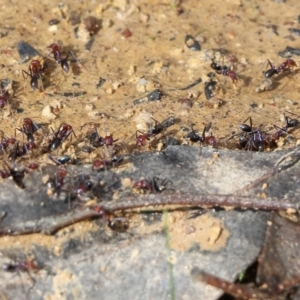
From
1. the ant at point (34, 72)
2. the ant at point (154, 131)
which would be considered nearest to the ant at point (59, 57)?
the ant at point (34, 72)

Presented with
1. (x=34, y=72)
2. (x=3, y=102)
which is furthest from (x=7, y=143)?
(x=34, y=72)

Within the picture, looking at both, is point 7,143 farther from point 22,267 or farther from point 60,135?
point 22,267

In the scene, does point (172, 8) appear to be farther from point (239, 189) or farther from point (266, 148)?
point (239, 189)

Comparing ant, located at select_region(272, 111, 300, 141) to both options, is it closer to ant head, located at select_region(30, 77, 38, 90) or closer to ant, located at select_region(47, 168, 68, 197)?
ant, located at select_region(47, 168, 68, 197)

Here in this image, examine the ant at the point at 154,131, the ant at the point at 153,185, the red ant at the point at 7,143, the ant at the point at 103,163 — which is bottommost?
the ant at the point at 154,131

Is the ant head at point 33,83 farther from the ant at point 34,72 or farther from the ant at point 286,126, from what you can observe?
the ant at point 286,126

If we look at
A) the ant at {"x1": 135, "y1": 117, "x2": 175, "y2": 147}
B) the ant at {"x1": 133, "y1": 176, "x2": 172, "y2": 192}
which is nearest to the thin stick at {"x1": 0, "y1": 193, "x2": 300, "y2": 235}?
the ant at {"x1": 133, "y1": 176, "x2": 172, "y2": 192}

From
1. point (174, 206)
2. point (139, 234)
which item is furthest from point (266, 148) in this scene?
point (139, 234)
